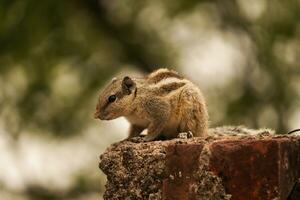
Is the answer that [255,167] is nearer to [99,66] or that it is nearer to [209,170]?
[209,170]

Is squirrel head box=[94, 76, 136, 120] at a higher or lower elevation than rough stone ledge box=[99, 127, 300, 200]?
higher

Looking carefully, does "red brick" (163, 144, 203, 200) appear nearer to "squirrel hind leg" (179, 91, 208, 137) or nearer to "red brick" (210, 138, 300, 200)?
"red brick" (210, 138, 300, 200)

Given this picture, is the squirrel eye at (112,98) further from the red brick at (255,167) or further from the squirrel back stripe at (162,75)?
the red brick at (255,167)

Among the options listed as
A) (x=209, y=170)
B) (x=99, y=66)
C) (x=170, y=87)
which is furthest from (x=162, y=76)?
(x=99, y=66)

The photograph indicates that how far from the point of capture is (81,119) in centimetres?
1531

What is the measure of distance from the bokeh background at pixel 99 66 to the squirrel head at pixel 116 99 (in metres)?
6.68

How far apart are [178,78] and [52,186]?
352 inches

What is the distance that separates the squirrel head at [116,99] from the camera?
680 centimetres

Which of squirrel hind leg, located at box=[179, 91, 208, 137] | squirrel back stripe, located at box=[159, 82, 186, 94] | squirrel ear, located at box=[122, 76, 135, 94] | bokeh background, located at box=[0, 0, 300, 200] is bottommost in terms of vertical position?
squirrel hind leg, located at box=[179, 91, 208, 137]

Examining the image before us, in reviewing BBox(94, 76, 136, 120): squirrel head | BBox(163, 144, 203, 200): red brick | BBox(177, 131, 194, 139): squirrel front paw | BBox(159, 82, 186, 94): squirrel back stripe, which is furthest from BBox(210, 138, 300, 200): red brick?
BBox(94, 76, 136, 120): squirrel head

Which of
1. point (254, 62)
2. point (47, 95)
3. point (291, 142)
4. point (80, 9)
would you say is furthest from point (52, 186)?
point (291, 142)

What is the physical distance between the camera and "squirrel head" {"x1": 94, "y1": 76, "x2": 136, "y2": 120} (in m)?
6.80

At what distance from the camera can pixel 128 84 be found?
6906 mm

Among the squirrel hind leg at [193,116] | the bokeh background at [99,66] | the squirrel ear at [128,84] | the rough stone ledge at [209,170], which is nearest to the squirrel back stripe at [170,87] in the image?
the squirrel hind leg at [193,116]
